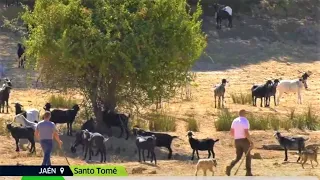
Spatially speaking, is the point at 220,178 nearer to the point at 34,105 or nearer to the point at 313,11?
the point at 34,105

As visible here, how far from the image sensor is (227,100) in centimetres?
3197

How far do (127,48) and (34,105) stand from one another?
6098mm

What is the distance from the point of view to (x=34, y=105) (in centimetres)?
2902

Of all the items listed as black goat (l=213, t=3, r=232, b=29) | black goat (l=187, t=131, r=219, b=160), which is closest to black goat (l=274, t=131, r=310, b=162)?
black goat (l=187, t=131, r=219, b=160)

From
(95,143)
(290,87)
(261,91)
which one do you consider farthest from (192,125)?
(290,87)

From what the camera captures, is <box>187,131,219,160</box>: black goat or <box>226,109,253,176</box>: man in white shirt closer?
<box>226,109,253,176</box>: man in white shirt

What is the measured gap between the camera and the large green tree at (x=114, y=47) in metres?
24.0

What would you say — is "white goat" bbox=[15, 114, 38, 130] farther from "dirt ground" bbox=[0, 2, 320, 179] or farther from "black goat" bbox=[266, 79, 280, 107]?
"black goat" bbox=[266, 79, 280, 107]

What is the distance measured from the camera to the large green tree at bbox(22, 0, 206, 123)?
78.6 ft

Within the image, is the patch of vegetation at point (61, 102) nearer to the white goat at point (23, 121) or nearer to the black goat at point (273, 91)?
the white goat at point (23, 121)

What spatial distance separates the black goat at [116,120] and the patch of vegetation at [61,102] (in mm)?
3518

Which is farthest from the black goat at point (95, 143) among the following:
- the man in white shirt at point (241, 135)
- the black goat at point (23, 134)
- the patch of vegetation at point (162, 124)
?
the man in white shirt at point (241, 135)

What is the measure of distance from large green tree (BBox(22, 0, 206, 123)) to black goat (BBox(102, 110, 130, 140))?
0.49m

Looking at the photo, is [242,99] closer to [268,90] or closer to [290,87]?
[268,90]
